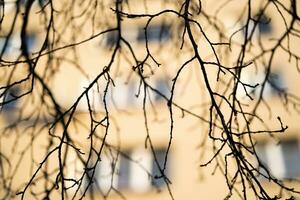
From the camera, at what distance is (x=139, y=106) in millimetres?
10047

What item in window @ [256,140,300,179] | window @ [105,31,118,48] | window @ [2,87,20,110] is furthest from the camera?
window @ [256,140,300,179]

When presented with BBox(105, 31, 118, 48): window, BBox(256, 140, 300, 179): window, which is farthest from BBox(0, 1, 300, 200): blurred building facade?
BBox(105, 31, 118, 48): window

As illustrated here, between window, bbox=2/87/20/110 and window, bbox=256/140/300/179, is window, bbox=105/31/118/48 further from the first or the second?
window, bbox=256/140/300/179

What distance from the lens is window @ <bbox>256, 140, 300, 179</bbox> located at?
8594mm

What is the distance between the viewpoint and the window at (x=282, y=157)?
8594 mm

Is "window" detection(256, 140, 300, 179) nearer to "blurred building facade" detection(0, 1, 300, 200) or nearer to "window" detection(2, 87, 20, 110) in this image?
"blurred building facade" detection(0, 1, 300, 200)

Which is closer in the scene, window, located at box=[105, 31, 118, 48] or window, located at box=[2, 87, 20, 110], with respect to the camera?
window, located at box=[2, 87, 20, 110]

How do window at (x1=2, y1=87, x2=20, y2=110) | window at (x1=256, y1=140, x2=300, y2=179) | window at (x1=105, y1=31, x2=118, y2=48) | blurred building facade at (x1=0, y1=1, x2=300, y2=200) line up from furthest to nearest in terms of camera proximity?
blurred building facade at (x1=0, y1=1, x2=300, y2=200) → window at (x1=256, y1=140, x2=300, y2=179) → window at (x1=105, y1=31, x2=118, y2=48) → window at (x1=2, y1=87, x2=20, y2=110)

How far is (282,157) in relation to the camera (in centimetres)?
872

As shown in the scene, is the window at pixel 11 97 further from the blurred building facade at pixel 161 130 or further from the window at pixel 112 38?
the window at pixel 112 38

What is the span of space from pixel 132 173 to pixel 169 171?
0.79 meters

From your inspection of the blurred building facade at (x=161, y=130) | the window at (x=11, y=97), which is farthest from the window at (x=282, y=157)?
the window at (x=11, y=97)

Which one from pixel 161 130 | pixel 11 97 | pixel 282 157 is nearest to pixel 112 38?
pixel 161 130

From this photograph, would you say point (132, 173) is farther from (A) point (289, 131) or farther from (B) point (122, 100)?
(A) point (289, 131)
